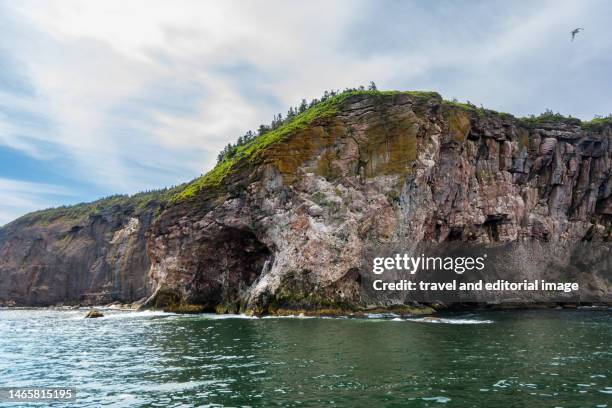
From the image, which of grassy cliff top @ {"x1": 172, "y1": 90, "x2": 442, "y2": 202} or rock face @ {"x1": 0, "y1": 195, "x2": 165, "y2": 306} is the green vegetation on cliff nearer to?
rock face @ {"x1": 0, "y1": 195, "x2": 165, "y2": 306}

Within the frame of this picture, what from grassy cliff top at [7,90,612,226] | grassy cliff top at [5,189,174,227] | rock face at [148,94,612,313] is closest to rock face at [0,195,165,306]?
grassy cliff top at [5,189,174,227]

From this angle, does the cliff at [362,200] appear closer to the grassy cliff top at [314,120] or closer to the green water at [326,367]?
the grassy cliff top at [314,120]

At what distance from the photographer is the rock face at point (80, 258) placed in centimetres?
13375

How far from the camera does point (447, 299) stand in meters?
77.2

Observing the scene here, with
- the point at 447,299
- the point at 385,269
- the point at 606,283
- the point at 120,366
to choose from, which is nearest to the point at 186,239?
the point at 385,269

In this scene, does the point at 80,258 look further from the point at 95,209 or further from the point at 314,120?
the point at 314,120

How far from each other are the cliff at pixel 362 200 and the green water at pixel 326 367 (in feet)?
78.2

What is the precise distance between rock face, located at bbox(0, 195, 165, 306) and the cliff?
57135mm

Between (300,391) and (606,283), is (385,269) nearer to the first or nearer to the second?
(300,391)

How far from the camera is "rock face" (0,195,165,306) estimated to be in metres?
134

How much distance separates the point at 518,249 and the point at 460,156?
2240 cm

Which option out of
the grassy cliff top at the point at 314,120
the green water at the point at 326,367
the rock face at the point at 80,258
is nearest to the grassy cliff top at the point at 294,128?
the grassy cliff top at the point at 314,120

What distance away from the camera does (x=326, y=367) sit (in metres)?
22.9

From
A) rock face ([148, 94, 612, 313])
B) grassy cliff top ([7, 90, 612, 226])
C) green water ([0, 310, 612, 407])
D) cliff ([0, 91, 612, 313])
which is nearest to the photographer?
green water ([0, 310, 612, 407])
